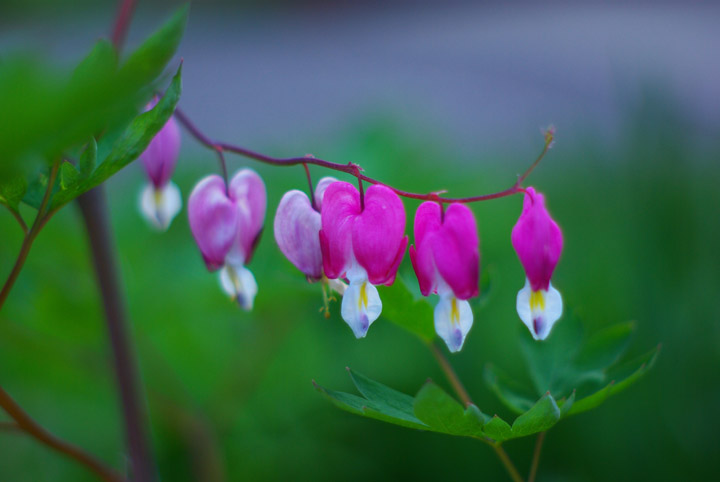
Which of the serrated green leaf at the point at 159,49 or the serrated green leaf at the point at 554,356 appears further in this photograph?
the serrated green leaf at the point at 554,356

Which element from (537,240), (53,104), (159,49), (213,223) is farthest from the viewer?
(213,223)

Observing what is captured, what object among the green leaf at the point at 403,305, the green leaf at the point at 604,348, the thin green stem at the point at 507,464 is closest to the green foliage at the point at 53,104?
the green leaf at the point at 403,305

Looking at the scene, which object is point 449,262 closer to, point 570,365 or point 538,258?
point 538,258

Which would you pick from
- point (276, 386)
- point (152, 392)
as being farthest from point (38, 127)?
point (276, 386)

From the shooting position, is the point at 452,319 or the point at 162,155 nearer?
the point at 452,319

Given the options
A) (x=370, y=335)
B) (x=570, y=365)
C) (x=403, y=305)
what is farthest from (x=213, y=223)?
(x=370, y=335)

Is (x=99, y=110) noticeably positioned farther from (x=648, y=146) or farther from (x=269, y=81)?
(x=269, y=81)

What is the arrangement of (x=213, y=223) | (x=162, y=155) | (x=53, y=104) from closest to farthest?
(x=53, y=104) < (x=213, y=223) < (x=162, y=155)

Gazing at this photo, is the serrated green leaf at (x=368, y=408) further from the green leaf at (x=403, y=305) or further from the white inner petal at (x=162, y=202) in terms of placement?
the white inner petal at (x=162, y=202)
